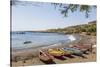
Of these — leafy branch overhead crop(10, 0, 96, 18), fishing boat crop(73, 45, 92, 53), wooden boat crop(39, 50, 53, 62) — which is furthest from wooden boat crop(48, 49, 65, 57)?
leafy branch overhead crop(10, 0, 96, 18)

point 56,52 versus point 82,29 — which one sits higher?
point 82,29

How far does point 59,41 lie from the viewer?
188cm

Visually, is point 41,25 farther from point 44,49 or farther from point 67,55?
point 67,55

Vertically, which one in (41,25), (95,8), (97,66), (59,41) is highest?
(95,8)

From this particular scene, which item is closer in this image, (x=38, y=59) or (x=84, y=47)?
(x=38, y=59)

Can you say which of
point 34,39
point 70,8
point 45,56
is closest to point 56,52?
point 45,56

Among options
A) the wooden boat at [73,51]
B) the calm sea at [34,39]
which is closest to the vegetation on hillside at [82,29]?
the calm sea at [34,39]

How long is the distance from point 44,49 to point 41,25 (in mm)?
248

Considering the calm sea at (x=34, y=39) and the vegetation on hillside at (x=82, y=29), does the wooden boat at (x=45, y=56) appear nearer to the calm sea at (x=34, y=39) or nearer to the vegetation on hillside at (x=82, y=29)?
the calm sea at (x=34, y=39)

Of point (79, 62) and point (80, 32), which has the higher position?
point (80, 32)

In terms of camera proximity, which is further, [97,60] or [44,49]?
[97,60]

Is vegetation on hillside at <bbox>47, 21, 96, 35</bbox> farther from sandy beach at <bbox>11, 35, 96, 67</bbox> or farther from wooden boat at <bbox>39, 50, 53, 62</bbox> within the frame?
wooden boat at <bbox>39, 50, 53, 62</bbox>

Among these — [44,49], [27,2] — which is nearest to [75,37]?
[44,49]

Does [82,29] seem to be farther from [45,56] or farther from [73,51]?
[45,56]
